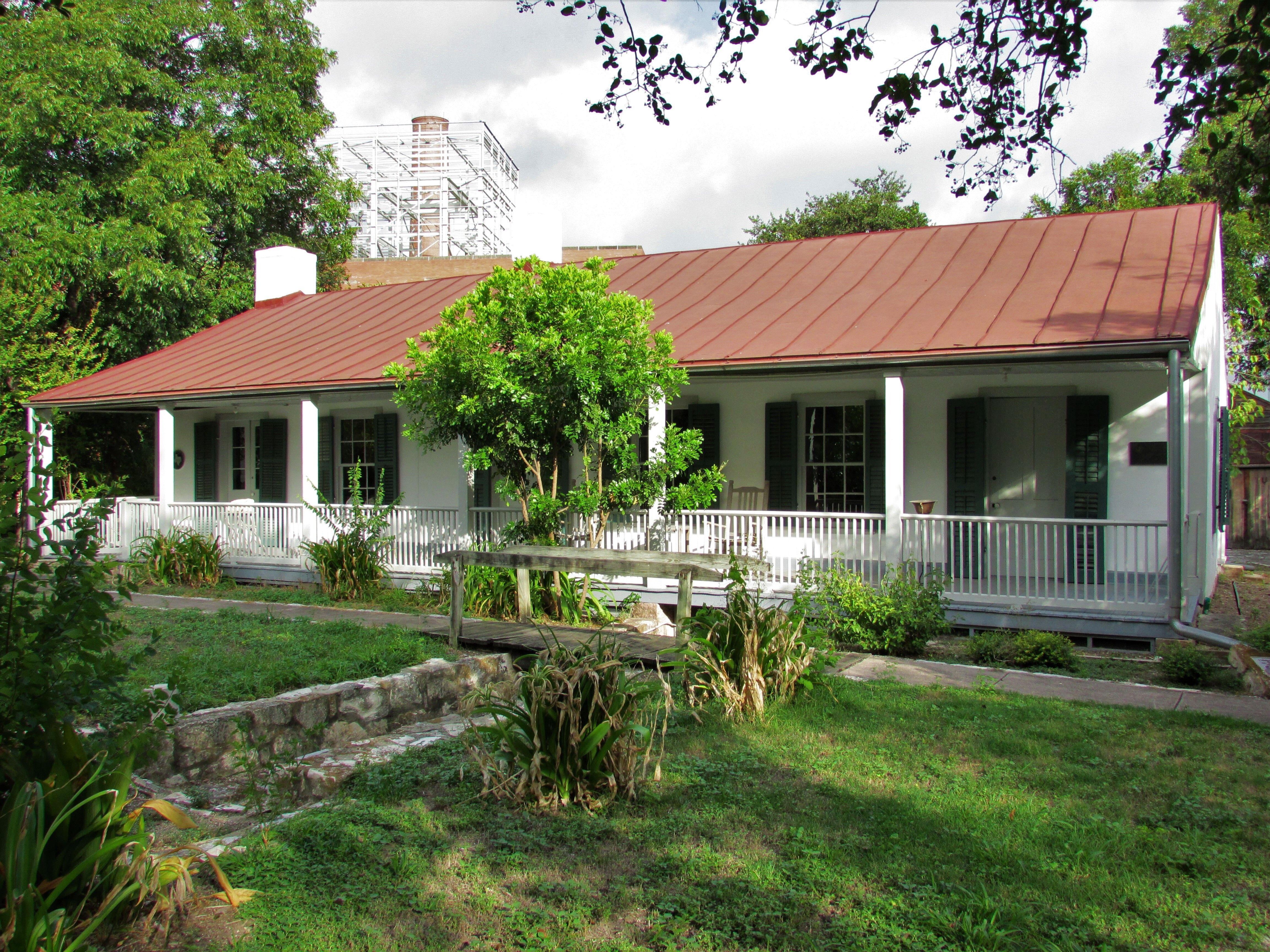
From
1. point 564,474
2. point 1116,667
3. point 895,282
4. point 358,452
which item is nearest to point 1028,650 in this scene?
point 1116,667

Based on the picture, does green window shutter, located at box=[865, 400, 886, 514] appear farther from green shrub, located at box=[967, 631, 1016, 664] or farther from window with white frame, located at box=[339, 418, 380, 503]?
window with white frame, located at box=[339, 418, 380, 503]

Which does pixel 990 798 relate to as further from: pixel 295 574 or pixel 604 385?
pixel 295 574

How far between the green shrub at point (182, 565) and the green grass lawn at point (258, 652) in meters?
3.60

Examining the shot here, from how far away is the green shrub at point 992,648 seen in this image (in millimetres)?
8523

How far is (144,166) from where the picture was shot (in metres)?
19.6

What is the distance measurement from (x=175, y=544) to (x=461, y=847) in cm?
1189

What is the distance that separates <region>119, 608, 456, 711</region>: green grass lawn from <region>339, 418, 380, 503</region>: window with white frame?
562 cm

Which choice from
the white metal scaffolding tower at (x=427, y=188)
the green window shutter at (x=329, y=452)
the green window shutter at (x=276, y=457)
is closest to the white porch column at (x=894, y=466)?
the green window shutter at (x=329, y=452)

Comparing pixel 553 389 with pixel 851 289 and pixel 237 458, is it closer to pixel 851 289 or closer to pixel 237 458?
pixel 851 289

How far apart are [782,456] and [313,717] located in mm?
8193

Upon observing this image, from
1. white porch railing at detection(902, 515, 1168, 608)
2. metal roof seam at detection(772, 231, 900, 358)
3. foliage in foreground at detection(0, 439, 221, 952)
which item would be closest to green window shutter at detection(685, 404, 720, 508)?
metal roof seam at detection(772, 231, 900, 358)

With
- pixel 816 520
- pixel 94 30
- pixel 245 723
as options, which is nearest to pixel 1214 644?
pixel 816 520

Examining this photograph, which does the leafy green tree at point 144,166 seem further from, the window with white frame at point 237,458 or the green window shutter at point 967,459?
the green window shutter at point 967,459

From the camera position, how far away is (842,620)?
916 centimetres
